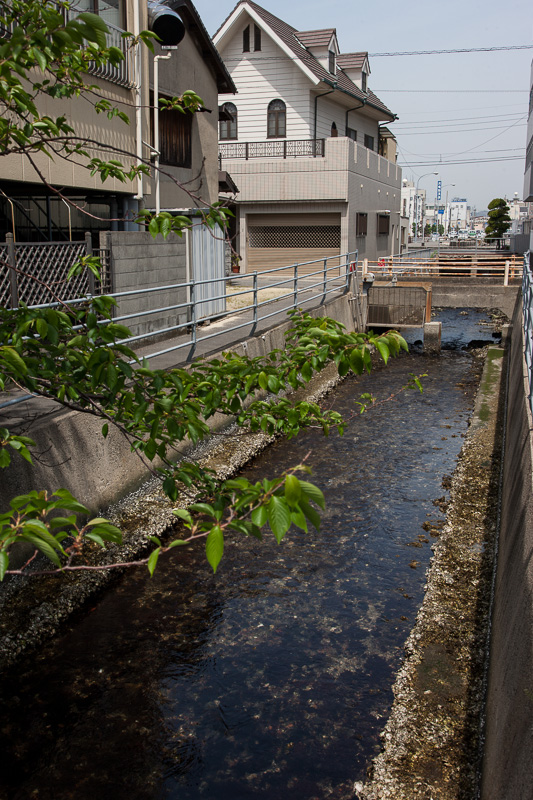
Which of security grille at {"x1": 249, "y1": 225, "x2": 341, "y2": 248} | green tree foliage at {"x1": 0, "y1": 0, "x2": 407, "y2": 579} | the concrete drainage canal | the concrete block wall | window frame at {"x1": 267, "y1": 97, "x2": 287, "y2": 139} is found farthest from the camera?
security grille at {"x1": 249, "y1": 225, "x2": 341, "y2": 248}

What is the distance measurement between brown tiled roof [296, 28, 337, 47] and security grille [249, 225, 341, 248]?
734 centimetres

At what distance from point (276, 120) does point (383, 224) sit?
344 inches

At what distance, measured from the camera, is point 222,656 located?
5727 mm

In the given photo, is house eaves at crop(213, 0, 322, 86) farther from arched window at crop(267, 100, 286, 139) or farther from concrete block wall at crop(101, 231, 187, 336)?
concrete block wall at crop(101, 231, 187, 336)

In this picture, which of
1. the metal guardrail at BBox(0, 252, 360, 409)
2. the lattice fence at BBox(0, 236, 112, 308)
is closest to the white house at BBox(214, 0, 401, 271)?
the metal guardrail at BBox(0, 252, 360, 409)

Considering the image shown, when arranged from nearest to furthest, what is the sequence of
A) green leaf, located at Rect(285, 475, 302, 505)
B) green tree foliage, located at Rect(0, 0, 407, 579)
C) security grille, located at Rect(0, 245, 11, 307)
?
green leaf, located at Rect(285, 475, 302, 505), green tree foliage, located at Rect(0, 0, 407, 579), security grille, located at Rect(0, 245, 11, 307)

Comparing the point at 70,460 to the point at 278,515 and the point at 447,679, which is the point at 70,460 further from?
the point at 278,515

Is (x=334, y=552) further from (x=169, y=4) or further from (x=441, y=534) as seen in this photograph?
(x=169, y=4)

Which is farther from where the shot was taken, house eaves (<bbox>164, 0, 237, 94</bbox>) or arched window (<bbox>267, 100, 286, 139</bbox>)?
arched window (<bbox>267, 100, 286, 139</bbox>)

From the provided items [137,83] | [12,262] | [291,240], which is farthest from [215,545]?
[291,240]

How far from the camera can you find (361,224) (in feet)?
93.7

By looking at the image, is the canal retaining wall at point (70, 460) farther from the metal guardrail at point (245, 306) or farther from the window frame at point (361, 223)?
the window frame at point (361, 223)

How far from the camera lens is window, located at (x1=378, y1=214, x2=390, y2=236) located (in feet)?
109

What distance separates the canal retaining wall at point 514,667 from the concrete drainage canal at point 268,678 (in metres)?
0.39
